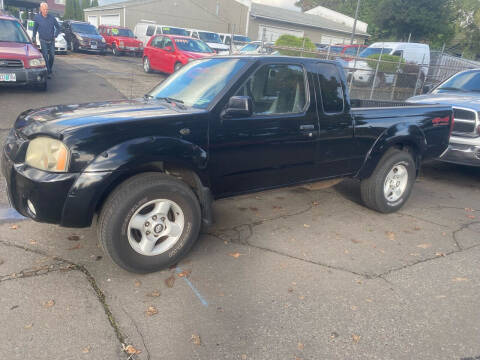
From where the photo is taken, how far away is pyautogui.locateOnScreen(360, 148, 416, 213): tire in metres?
4.93

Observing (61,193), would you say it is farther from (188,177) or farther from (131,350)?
(131,350)

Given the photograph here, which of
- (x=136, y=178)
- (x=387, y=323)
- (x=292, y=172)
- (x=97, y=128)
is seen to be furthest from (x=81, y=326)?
(x=292, y=172)

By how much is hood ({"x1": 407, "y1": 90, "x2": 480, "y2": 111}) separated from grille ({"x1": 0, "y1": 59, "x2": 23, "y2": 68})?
26.3ft

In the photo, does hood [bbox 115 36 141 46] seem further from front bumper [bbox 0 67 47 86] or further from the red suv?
front bumper [bbox 0 67 47 86]

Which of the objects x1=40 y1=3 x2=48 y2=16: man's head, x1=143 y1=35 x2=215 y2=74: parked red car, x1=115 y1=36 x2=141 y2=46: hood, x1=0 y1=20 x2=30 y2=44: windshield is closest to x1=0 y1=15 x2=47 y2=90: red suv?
x1=0 y1=20 x2=30 y2=44: windshield

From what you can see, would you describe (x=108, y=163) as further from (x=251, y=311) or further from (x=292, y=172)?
(x=292, y=172)

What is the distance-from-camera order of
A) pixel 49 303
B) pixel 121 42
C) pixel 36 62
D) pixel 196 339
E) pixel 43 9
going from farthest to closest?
pixel 121 42, pixel 43 9, pixel 36 62, pixel 49 303, pixel 196 339

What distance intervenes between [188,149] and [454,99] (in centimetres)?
611

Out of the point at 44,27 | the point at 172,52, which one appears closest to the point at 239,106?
the point at 44,27

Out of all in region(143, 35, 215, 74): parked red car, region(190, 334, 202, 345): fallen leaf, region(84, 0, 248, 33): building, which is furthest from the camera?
region(84, 0, 248, 33): building

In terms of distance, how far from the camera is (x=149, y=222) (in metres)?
3.35

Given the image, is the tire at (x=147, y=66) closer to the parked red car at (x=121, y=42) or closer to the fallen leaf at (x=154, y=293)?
the parked red car at (x=121, y=42)

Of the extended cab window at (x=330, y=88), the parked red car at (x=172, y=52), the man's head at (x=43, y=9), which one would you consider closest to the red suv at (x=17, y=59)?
the man's head at (x=43, y=9)

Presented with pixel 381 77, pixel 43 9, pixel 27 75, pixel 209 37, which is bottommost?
pixel 27 75
